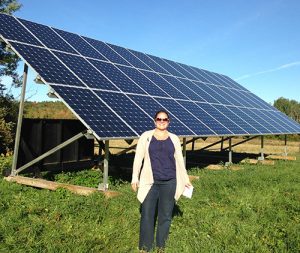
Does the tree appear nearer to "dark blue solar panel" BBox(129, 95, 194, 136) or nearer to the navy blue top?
"dark blue solar panel" BBox(129, 95, 194, 136)

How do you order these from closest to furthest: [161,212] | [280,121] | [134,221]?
[161,212]
[134,221]
[280,121]

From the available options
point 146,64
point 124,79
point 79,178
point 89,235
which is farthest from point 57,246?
point 146,64

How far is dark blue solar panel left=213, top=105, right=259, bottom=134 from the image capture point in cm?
1689

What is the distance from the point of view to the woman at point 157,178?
5961mm

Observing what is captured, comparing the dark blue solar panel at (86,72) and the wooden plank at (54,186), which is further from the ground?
the dark blue solar panel at (86,72)

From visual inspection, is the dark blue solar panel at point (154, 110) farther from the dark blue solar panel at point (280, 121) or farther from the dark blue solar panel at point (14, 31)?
the dark blue solar panel at point (280, 121)

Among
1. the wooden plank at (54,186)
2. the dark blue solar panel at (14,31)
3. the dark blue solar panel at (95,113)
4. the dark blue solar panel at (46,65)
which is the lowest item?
the wooden plank at (54,186)

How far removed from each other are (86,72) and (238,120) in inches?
333

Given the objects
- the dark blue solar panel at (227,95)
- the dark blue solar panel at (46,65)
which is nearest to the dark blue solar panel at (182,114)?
the dark blue solar panel at (46,65)

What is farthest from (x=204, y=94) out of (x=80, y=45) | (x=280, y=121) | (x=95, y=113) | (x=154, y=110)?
(x=95, y=113)

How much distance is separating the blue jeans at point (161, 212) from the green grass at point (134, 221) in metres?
0.25

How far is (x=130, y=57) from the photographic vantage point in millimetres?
16594

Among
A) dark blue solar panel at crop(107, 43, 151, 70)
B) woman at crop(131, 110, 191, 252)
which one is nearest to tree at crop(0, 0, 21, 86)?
dark blue solar panel at crop(107, 43, 151, 70)

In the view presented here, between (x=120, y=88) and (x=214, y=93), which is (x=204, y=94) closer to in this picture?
(x=214, y=93)
